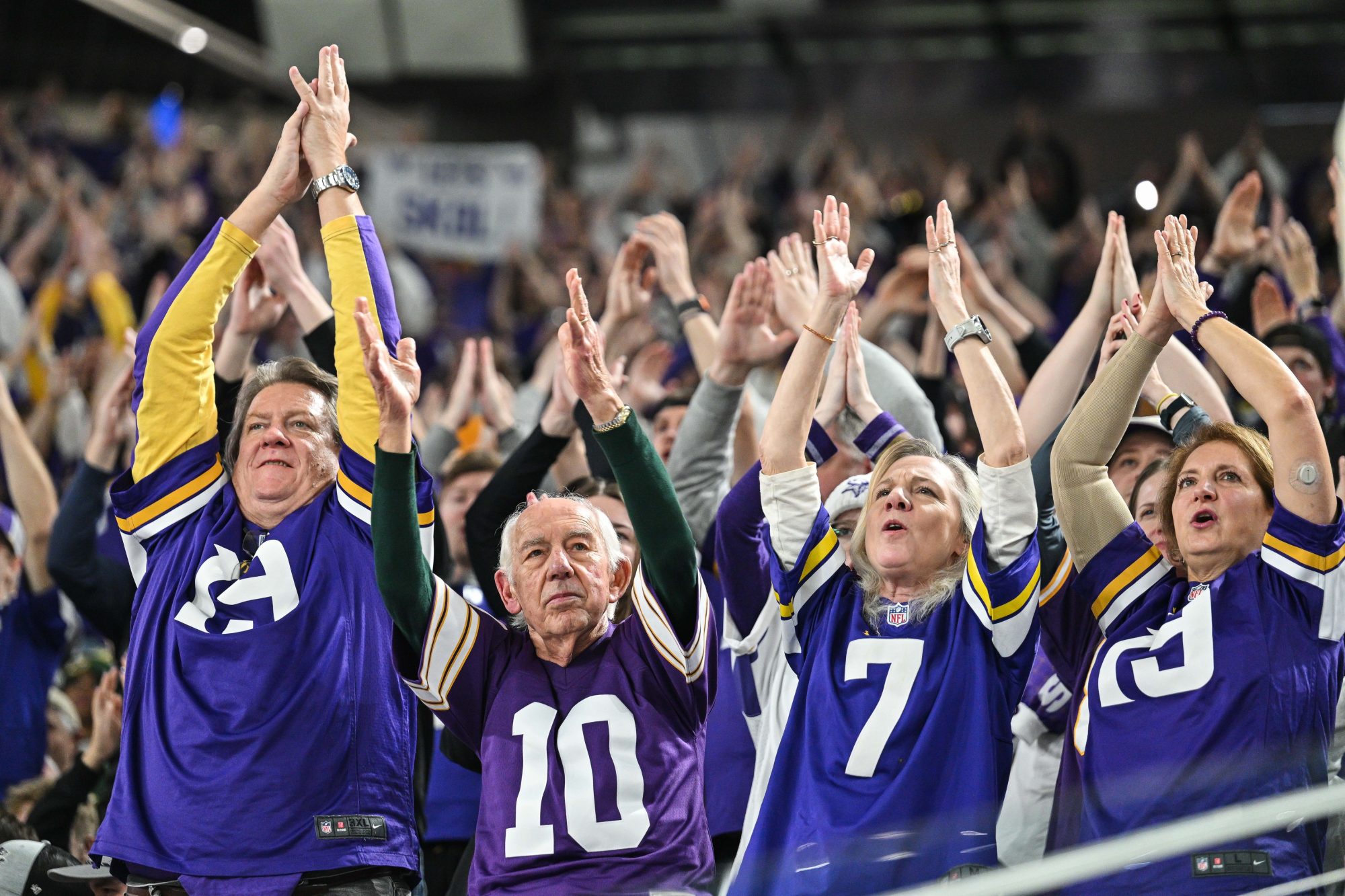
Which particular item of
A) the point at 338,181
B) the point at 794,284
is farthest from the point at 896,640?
the point at 338,181

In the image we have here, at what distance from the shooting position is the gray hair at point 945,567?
2.83 metres

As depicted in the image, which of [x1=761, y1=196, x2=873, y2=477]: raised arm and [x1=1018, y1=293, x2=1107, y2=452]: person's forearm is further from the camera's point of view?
[x1=1018, y1=293, x2=1107, y2=452]: person's forearm

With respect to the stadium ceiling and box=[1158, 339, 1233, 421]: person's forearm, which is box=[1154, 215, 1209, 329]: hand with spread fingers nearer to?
box=[1158, 339, 1233, 421]: person's forearm

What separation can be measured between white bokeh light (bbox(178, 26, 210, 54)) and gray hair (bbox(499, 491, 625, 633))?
687cm

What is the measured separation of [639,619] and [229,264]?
1066 millimetres

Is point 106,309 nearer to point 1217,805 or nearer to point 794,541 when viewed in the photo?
point 794,541

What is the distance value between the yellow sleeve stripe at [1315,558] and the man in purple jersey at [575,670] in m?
1.01

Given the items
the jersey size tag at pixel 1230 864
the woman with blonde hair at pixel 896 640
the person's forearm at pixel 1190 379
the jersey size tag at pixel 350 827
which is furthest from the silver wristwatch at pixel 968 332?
the jersey size tag at pixel 350 827

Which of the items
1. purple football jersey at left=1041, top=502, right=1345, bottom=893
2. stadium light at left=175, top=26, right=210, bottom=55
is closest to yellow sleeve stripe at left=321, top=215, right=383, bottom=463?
purple football jersey at left=1041, top=502, right=1345, bottom=893

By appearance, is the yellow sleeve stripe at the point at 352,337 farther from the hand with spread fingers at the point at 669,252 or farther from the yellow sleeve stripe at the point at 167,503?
the hand with spread fingers at the point at 669,252

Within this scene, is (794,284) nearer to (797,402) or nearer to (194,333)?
(797,402)

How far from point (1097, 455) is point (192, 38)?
7.51m

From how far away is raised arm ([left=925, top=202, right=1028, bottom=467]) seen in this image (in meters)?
2.71

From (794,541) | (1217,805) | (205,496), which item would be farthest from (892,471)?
(205,496)
